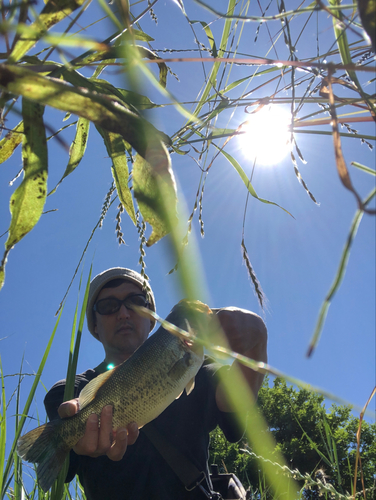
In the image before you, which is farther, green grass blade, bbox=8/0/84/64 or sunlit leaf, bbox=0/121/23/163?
sunlit leaf, bbox=0/121/23/163

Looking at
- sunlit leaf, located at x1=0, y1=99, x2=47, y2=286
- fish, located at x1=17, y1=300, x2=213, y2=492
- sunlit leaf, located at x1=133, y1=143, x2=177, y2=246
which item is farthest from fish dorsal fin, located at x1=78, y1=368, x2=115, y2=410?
sunlit leaf, located at x1=133, y1=143, x2=177, y2=246

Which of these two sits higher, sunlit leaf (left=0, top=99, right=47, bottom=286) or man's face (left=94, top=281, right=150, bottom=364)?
man's face (left=94, top=281, right=150, bottom=364)

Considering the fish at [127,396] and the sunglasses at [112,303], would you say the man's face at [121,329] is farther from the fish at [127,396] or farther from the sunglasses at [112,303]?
the fish at [127,396]

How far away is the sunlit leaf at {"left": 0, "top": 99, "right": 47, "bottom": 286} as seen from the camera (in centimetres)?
72

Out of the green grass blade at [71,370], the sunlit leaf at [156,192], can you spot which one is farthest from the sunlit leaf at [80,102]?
the green grass blade at [71,370]

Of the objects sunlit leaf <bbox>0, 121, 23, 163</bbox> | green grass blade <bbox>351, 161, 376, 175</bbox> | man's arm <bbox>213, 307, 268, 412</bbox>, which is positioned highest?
man's arm <bbox>213, 307, 268, 412</bbox>

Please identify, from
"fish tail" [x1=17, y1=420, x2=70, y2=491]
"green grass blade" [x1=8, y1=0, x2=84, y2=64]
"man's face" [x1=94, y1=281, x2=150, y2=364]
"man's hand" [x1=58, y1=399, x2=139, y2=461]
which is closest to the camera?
"green grass blade" [x1=8, y1=0, x2=84, y2=64]

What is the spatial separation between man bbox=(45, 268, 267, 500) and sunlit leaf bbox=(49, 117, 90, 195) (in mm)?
1645

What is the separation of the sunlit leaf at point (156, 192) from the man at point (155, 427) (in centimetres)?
187

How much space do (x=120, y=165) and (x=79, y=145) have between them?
21 centimetres

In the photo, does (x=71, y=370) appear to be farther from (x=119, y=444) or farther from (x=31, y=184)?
(x=31, y=184)

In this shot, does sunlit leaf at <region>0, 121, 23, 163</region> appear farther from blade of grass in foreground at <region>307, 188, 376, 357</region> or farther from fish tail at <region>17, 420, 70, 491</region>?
fish tail at <region>17, 420, 70, 491</region>

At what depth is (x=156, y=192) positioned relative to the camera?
625 millimetres

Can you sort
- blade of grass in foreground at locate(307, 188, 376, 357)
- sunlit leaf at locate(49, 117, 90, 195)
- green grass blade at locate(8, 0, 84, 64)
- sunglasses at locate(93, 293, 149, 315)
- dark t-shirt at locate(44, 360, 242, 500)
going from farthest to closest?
1. sunglasses at locate(93, 293, 149, 315)
2. dark t-shirt at locate(44, 360, 242, 500)
3. sunlit leaf at locate(49, 117, 90, 195)
4. green grass blade at locate(8, 0, 84, 64)
5. blade of grass in foreground at locate(307, 188, 376, 357)
